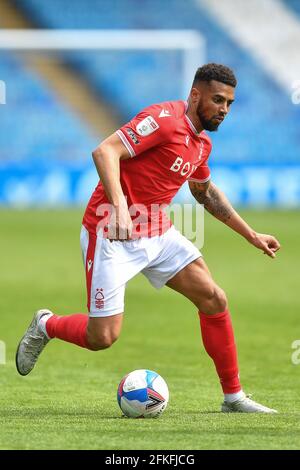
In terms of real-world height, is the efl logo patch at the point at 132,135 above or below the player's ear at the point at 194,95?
below

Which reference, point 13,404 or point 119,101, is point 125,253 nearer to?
point 13,404

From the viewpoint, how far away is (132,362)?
29.5 ft

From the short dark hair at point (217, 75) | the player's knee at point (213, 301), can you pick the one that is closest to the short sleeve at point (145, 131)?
the short dark hair at point (217, 75)

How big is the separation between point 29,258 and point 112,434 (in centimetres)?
1160

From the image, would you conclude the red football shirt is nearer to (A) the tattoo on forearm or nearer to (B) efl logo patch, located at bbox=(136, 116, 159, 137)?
(B) efl logo patch, located at bbox=(136, 116, 159, 137)

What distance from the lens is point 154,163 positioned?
6395 millimetres

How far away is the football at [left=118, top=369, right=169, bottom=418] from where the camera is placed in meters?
6.08

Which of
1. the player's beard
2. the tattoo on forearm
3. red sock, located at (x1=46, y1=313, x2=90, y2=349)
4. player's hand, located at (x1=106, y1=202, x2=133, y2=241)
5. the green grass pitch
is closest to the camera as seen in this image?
the green grass pitch

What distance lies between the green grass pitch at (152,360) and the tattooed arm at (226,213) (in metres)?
1.04

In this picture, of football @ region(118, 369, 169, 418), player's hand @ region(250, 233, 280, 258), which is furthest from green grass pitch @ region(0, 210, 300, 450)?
player's hand @ region(250, 233, 280, 258)

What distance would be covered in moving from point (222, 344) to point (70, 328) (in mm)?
950

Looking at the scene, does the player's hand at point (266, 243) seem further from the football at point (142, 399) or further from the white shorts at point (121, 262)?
the football at point (142, 399)

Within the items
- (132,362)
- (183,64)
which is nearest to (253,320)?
(132,362)

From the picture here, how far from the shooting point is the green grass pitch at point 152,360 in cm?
540
